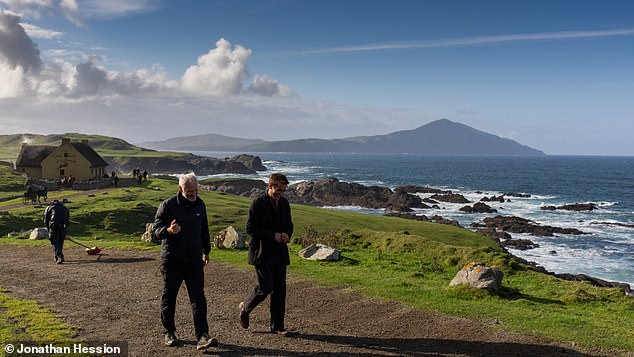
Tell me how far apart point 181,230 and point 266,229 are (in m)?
1.62

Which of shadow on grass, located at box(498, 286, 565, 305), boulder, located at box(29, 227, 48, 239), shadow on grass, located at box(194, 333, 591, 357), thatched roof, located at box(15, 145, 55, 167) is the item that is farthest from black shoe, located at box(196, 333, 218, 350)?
thatched roof, located at box(15, 145, 55, 167)

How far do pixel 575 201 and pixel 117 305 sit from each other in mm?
102535

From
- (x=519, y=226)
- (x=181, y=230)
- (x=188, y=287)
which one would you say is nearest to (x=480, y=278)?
(x=188, y=287)

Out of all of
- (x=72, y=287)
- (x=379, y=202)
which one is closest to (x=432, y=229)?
(x=72, y=287)

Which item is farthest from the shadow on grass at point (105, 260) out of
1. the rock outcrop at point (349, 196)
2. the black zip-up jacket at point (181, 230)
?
the rock outcrop at point (349, 196)

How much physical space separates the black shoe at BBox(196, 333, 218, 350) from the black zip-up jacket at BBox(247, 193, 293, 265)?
1.59m

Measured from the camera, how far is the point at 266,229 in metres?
8.87

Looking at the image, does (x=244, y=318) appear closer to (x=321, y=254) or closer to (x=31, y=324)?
(x=31, y=324)

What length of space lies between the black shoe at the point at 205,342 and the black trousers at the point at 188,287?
7cm

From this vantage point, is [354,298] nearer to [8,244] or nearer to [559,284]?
[559,284]

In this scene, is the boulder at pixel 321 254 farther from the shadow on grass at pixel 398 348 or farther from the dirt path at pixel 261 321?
the shadow on grass at pixel 398 348

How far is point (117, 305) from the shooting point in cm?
1134

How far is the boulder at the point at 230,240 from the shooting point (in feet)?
65.8

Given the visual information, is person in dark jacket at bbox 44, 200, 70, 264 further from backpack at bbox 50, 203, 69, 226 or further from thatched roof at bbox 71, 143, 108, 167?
thatched roof at bbox 71, 143, 108, 167
